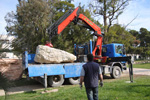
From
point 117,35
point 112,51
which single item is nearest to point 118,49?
point 112,51

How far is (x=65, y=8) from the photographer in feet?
71.1

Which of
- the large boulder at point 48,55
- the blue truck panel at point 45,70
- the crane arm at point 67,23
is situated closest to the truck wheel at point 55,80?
the blue truck panel at point 45,70

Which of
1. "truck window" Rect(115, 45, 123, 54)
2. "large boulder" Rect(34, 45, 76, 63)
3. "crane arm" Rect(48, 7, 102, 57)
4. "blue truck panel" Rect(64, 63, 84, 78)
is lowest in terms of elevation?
"blue truck panel" Rect(64, 63, 84, 78)

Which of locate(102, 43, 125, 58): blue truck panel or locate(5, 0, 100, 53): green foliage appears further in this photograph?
locate(5, 0, 100, 53): green foliage

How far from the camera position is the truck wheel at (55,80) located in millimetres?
9055

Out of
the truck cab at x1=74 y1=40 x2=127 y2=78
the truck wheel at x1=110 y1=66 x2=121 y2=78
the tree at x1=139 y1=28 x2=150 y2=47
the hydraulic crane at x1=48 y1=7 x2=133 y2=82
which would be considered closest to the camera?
the hydraulic crane at x1=48 y1=7 x2=133 y2=82

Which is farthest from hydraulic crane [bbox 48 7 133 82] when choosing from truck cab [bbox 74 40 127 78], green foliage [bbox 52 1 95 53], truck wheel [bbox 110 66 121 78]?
green foliage [bbox 52 1 95 53]

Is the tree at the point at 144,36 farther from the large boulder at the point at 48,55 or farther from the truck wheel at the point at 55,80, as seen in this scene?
the truck wheel at the point at 55,80

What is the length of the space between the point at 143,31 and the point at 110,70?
51.5 meters

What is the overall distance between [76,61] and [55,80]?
2957mm

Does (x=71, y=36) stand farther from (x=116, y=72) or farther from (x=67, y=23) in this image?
(x=116, y=72)

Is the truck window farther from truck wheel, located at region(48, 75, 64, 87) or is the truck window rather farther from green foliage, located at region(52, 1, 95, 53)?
green foliage, located at region(52, 1, 95, 53)

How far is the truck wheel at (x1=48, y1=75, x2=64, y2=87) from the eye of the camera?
29.7 feet

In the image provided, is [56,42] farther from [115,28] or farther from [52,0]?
[115,28]
